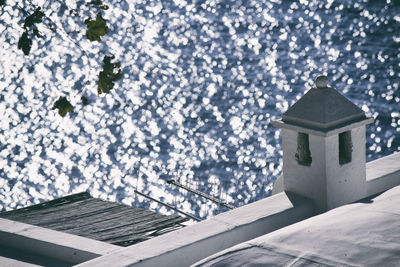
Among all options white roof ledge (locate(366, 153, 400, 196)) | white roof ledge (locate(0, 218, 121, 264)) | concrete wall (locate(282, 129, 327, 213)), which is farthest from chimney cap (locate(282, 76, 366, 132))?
white roof ledge (locate(0, 218, 121, 264))

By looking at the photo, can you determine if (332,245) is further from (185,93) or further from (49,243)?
(185,93)

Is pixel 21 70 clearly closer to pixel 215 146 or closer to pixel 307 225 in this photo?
pixel 215 146

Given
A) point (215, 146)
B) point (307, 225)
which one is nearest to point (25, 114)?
point (215, 146)

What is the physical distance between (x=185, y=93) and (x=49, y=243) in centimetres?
4897

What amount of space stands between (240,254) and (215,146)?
44514 mm

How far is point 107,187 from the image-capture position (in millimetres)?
49344

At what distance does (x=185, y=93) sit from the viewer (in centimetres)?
6069

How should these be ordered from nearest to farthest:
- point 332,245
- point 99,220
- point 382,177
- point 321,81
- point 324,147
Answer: point 332,245
point 324,147
point 321,81
point 382,177
point 99,220

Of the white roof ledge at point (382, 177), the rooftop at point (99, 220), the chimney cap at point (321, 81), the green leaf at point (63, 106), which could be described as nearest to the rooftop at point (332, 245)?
the green leaf at point (63, 106)

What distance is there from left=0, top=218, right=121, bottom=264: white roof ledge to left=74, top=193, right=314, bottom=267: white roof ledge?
159 centimetres

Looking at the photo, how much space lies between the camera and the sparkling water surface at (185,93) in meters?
49.8

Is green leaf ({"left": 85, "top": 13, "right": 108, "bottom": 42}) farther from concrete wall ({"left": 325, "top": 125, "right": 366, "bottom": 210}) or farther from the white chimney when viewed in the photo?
concrete wall ({"left": 325, "top": 125, "right": 366, "bottom": 210})

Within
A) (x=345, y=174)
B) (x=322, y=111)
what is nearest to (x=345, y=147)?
(x=345, y=174)

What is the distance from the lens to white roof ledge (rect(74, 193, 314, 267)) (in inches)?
376
